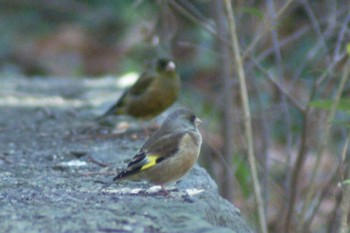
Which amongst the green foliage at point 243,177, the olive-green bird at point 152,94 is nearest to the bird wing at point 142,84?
the olive-green bird at point 152,94

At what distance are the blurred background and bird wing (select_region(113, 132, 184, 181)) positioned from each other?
41 cm

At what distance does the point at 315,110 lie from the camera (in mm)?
6352

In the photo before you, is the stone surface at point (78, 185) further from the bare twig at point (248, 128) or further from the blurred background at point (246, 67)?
the blurred background at point (246, 67)

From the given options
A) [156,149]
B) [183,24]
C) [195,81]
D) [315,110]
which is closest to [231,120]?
[315,110]

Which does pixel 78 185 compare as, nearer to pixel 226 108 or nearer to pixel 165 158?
pixel 165 158

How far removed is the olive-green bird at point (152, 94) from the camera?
6.66 meters

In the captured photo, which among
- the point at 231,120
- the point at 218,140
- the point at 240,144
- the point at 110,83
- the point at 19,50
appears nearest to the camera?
the point at 231,120

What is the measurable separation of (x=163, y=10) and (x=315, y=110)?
1.09 meters

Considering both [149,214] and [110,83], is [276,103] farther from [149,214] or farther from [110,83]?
[149,214]

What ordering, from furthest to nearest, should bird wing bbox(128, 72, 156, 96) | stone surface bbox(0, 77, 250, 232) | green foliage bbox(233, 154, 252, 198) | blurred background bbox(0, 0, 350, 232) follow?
bird wing bbox(128, 72, 156, 96) → green foliage bbox(233, 154, 252, 198) → blurred background bbox(0, 0, 350, 232) → stone surface bbox(0, 77, 250, 232)

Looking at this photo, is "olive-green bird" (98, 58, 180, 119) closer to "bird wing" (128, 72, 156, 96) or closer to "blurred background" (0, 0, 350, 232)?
"bird wing" (128, 72, 156, 96)

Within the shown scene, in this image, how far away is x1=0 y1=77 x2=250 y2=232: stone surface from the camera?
3.72 meters

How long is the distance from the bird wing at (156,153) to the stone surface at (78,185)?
0.38 feet


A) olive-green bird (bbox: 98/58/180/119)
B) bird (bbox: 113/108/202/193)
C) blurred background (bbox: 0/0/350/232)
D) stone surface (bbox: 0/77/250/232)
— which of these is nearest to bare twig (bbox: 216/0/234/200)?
blurred background (bbox: 0/0/350/232)
